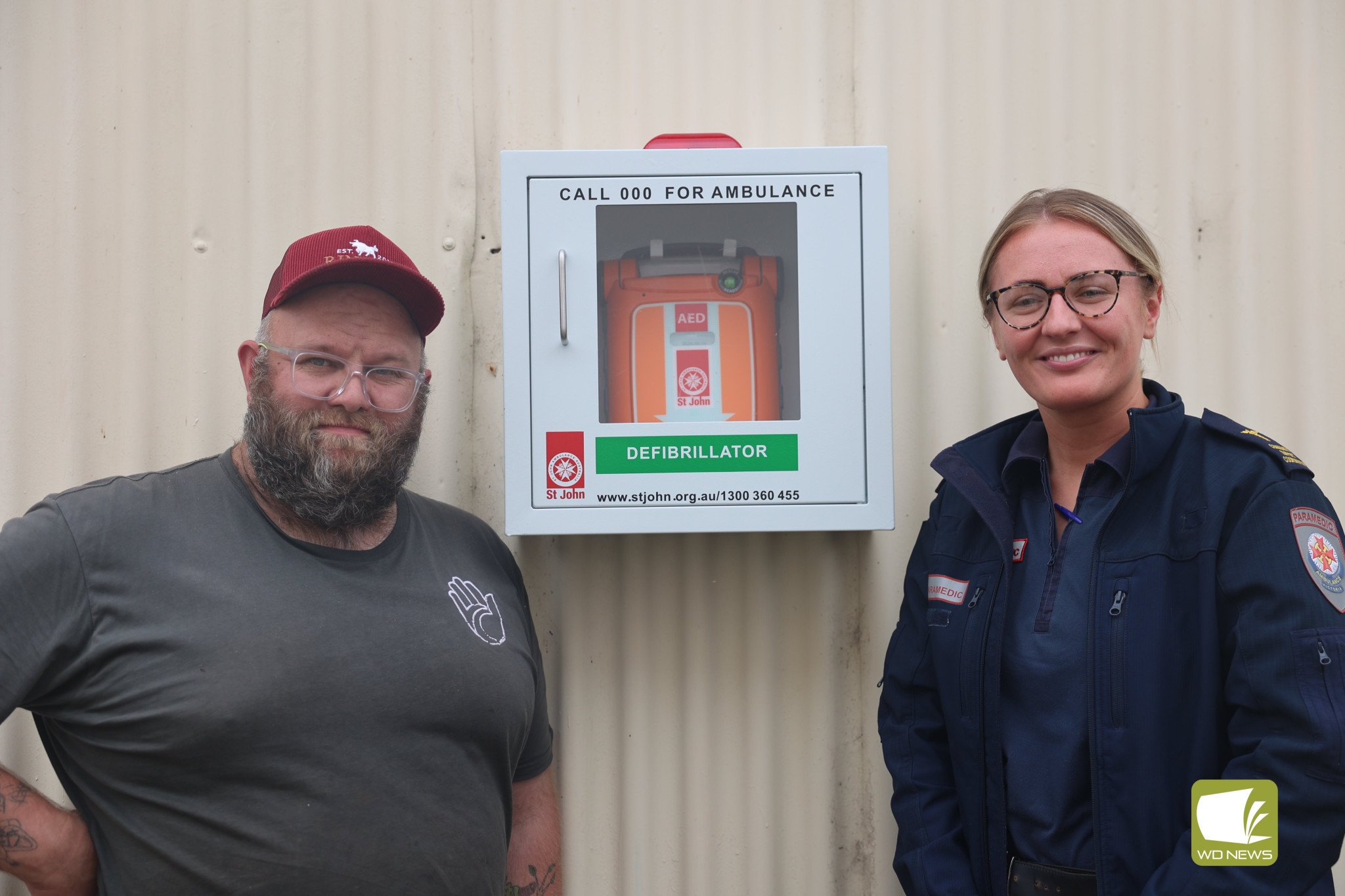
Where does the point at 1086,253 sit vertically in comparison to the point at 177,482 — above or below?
above

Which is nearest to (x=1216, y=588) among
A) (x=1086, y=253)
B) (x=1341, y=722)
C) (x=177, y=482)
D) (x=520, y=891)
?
(x=1341, y=722)

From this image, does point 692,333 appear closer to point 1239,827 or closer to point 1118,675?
point 1118,675

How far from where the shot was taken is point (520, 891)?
179cm

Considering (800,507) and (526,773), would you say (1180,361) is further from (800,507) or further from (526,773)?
(526,773)

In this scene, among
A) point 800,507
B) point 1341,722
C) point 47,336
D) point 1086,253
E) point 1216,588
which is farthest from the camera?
point 47,336

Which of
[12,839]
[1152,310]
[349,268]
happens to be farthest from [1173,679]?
[12,839]

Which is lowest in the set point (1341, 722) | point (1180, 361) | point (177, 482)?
point (1341, 722)

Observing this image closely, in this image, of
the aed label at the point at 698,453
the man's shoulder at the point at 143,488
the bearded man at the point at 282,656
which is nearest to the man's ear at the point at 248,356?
the bearded man at the point at 282,656

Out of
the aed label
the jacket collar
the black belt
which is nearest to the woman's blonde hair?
the jacket collar

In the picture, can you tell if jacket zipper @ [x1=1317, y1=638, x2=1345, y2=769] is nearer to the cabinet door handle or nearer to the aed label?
the aed label

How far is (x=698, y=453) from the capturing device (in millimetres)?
1696

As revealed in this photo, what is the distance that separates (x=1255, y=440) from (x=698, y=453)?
0.96 m

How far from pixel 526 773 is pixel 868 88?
1.79 m

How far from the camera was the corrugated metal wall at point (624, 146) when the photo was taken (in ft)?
6.59
